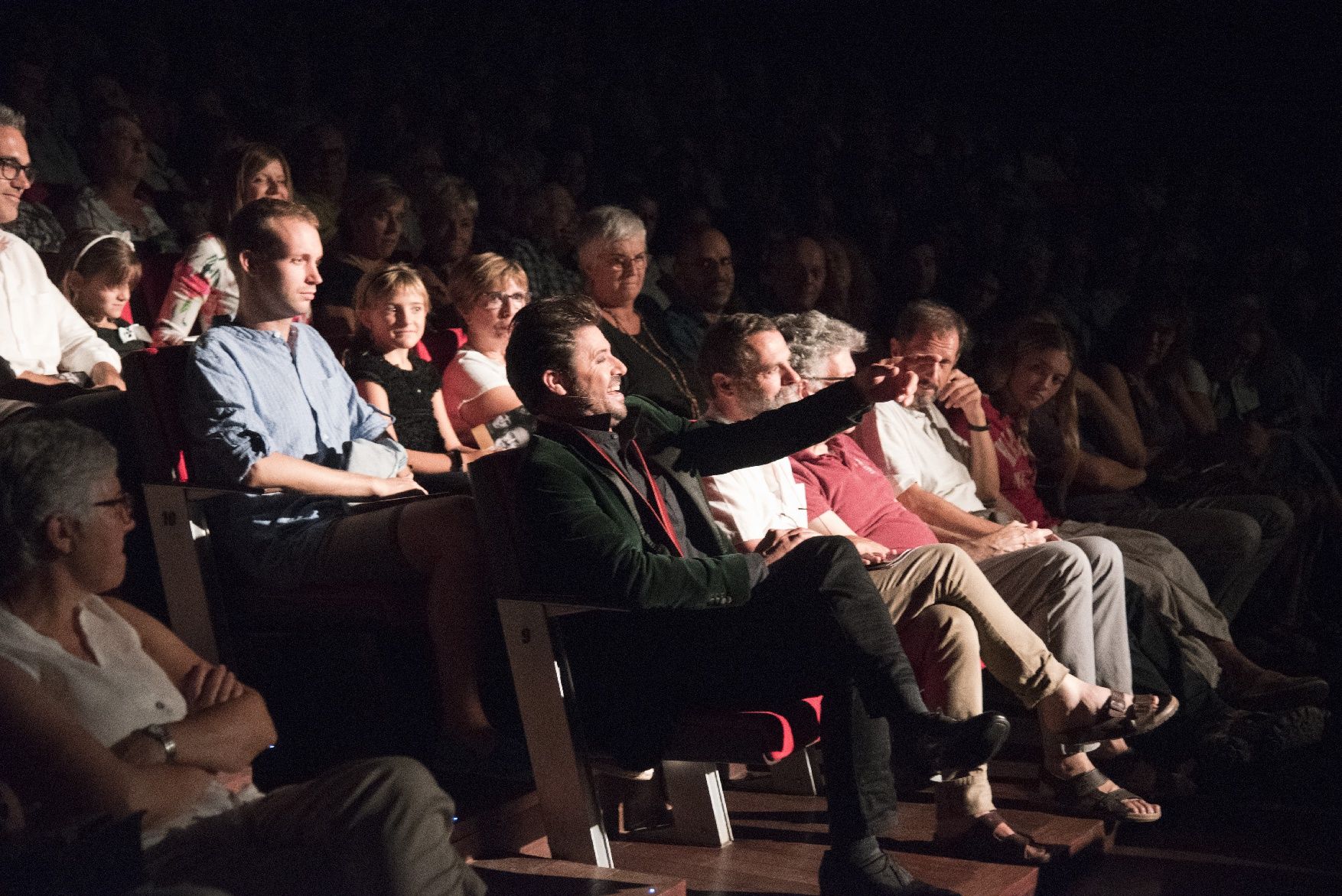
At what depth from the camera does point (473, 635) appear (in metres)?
2.09

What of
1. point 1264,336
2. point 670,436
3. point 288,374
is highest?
point 288,374

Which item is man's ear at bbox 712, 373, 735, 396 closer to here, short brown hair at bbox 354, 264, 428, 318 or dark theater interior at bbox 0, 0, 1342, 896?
dark theater interior at bbox 0, 0, 1342, 896

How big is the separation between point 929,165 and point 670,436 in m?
3.54

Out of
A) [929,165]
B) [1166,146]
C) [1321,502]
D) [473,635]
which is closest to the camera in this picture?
[473,635]

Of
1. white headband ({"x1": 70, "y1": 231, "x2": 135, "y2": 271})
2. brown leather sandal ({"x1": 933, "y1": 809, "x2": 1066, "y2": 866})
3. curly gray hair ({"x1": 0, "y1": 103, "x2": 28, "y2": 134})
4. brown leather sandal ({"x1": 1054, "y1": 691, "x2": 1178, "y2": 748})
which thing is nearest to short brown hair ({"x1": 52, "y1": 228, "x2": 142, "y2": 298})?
white headband ({"x1": 70, "y1": 231, "x2": 135, "y2": 271})

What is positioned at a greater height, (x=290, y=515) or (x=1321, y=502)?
(x=290, y=515)

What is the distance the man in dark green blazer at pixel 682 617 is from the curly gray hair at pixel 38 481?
62cm

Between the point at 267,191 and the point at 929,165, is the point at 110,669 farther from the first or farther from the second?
the point at 929,165

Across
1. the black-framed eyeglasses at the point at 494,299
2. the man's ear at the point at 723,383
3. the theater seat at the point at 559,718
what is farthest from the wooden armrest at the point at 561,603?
the black-framed eyeglasses at the point at 494,299

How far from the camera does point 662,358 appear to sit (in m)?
3.34

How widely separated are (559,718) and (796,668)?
0.35m

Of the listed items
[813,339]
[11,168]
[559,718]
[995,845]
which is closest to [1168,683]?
[995,845]

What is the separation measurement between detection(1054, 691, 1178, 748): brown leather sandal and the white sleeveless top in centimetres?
152

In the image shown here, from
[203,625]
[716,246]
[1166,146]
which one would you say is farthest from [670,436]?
[1166,146]
